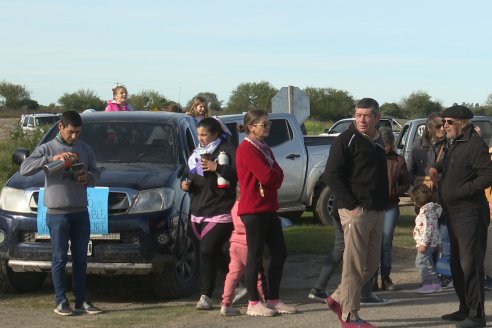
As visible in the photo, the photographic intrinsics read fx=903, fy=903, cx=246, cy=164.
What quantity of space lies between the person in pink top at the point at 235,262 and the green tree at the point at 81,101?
49.0 m

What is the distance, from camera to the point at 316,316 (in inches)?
318

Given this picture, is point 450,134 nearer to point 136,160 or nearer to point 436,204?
point 436,204

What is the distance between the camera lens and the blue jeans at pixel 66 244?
26.2ft

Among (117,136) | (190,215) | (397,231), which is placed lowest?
(397,231)

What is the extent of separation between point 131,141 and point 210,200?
175cm

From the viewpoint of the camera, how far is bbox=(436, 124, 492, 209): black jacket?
7.41 metres

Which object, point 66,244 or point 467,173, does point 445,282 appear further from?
point 66,244

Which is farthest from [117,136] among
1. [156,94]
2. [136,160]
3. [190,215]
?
[156,94]

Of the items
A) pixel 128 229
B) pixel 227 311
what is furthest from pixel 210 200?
pixel 227 311

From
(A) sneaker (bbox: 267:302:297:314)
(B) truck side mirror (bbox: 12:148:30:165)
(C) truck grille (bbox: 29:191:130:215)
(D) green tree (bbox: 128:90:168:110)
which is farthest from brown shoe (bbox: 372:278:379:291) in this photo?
(D) green tree (bbox: 128:90:168:110)

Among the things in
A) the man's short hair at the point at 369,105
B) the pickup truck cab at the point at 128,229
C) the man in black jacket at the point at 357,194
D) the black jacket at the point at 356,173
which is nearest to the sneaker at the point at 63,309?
the pickup truck cab at the point at 128,229

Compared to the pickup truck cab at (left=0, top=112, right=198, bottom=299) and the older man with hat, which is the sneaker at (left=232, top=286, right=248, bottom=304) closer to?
the pickup truck cab at (left=0, top=112, right=198, bottom=299)

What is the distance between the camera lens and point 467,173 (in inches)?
296

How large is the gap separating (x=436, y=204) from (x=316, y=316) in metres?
2.14
